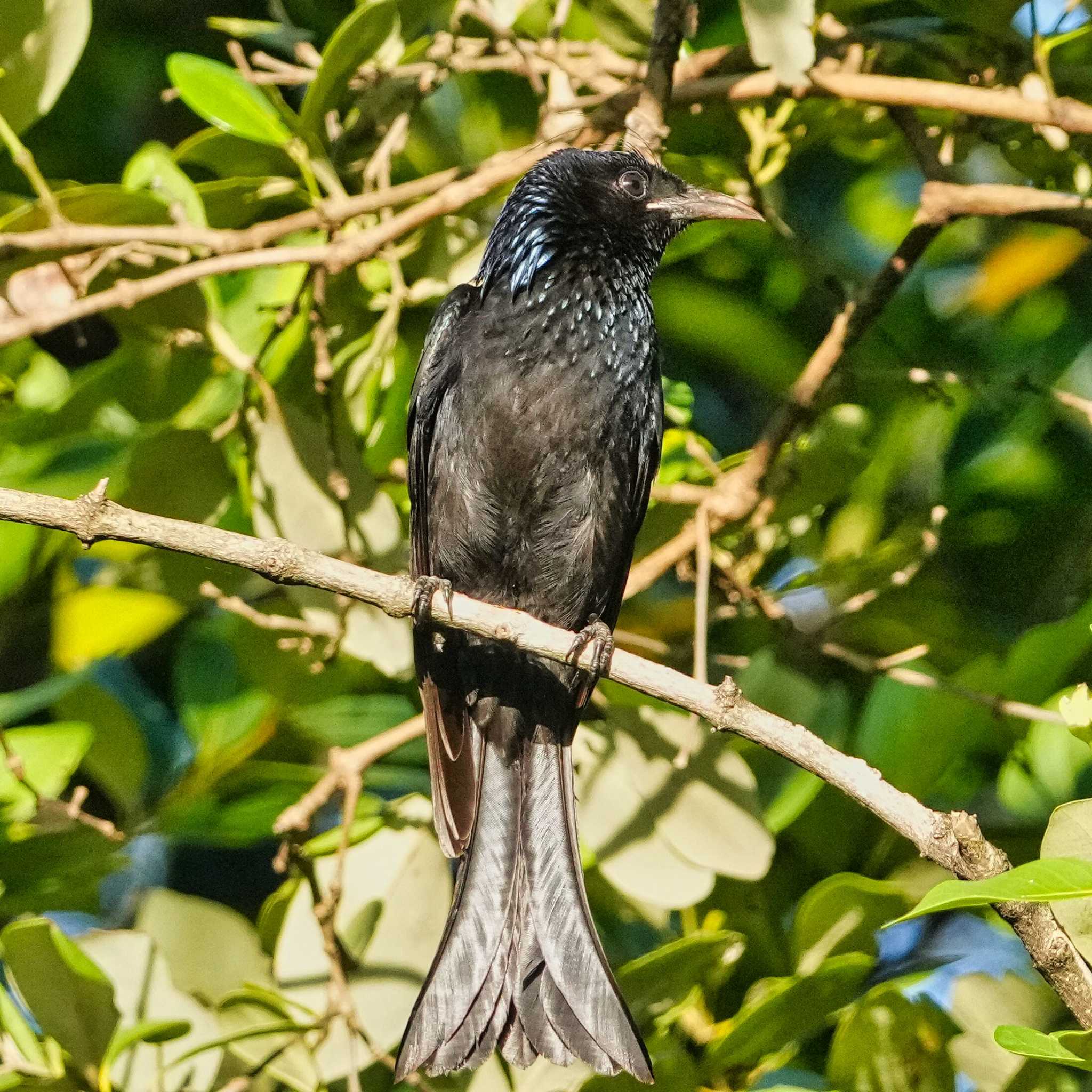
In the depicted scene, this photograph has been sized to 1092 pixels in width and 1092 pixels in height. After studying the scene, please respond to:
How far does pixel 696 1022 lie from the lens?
2.37 metres

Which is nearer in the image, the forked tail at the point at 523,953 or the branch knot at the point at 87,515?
the branch knot at the point at 87,515

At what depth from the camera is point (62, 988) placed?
2.21 m

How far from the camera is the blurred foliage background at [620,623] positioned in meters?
2.31

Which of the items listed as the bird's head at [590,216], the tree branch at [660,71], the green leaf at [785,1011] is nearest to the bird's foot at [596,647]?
the green leaf at [785,1011]

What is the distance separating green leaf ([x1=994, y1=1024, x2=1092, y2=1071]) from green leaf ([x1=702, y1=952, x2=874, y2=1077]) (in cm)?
63

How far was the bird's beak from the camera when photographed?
2918 mm

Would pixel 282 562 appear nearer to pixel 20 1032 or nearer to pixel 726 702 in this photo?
pixel 726 702

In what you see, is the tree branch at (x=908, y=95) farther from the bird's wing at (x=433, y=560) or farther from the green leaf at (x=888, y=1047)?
the green leaf at (x=888, y=1047)

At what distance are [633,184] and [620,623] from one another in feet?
3.35

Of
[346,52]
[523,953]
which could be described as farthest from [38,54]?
[523,953]

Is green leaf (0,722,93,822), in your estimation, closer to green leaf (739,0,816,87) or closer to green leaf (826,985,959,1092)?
green leaf (826,985,959,1092)

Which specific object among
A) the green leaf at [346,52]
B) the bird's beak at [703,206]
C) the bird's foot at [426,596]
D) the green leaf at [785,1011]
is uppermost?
the green leaf at [346,52]

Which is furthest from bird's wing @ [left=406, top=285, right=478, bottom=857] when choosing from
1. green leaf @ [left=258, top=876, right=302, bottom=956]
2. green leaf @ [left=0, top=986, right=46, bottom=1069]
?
green leaf @ [left=0, top=986, right=46, bottom=1069]

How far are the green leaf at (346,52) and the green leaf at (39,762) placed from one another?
1.23m
